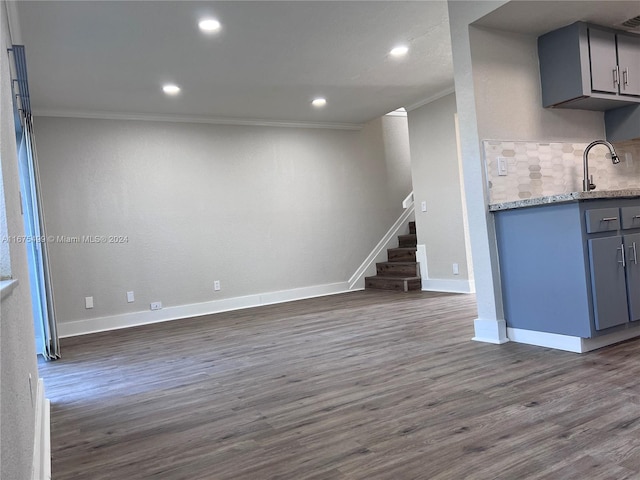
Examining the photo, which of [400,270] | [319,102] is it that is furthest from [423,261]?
[319,102]

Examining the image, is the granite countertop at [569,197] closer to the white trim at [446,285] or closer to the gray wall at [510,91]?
the gray wall at [510,91]

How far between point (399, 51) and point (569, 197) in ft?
7.26

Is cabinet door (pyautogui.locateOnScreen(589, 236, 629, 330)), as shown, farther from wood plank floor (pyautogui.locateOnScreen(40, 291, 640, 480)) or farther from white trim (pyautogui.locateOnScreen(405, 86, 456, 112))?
white trim (pyautogui.locateOnScreen(405, 86, 456, 112))

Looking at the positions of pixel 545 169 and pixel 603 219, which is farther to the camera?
pixel 545 169

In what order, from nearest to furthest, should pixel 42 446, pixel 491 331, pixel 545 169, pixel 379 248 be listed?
pixel 42 446 < pixel 491 331 < pixel 545 169 < pixel 379 248

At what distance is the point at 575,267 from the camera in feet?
8.79

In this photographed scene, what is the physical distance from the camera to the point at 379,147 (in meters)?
7.13

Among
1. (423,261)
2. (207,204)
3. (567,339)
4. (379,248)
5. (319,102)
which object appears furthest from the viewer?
(379,248)

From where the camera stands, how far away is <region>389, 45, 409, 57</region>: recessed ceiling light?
404 cm

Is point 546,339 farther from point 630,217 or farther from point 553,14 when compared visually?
point 553,14

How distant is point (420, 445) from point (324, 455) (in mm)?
367

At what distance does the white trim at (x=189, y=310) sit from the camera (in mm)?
5070

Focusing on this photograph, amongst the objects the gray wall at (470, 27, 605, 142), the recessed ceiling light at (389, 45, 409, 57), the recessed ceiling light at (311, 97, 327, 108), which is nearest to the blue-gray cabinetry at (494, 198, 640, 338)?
the gray wall at (470, 27, 605, 142)

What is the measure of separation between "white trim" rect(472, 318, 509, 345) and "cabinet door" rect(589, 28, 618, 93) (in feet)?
5.96
